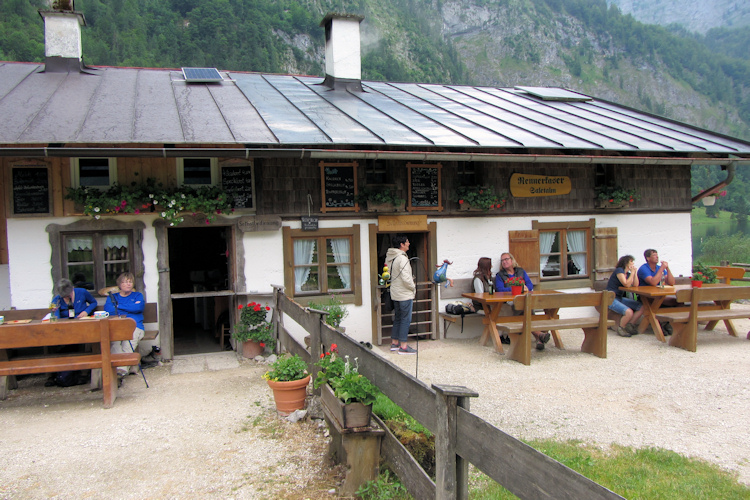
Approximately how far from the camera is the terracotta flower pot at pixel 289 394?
505 cm

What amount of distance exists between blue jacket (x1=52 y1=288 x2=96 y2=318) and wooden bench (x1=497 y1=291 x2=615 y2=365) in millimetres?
5332

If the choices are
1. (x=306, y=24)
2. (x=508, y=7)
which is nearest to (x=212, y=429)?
(x=306, y=24)

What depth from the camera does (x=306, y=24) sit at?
60.2 metres

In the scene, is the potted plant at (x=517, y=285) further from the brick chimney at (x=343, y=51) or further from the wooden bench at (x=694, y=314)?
the brick chimney at (x=343, y=51)

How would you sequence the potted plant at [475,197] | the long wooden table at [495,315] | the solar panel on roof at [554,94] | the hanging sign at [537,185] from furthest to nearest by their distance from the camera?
1. the solar panel on roof at [554,94]
2. the hanging sign at [537,185]
3. the potted plant at [475,197]
4. the long wooden table at [495,315]

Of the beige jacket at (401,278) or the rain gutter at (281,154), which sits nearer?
the rain gutter at (281,154)

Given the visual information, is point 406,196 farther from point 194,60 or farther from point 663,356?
point 194,60

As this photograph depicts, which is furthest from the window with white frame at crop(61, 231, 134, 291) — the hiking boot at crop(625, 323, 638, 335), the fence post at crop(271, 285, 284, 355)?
the hiking boot at crop(625, 323, 638, 335)

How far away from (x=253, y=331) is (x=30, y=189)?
3359 millimetres

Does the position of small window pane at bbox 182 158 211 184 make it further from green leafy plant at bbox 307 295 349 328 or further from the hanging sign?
the hanging sign

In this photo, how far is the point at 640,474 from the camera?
159 inches

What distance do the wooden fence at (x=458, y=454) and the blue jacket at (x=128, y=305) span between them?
398 centimetres

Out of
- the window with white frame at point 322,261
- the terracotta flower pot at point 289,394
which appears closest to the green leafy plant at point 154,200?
the window with white frame at point 322,261

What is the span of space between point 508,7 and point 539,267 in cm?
9934
